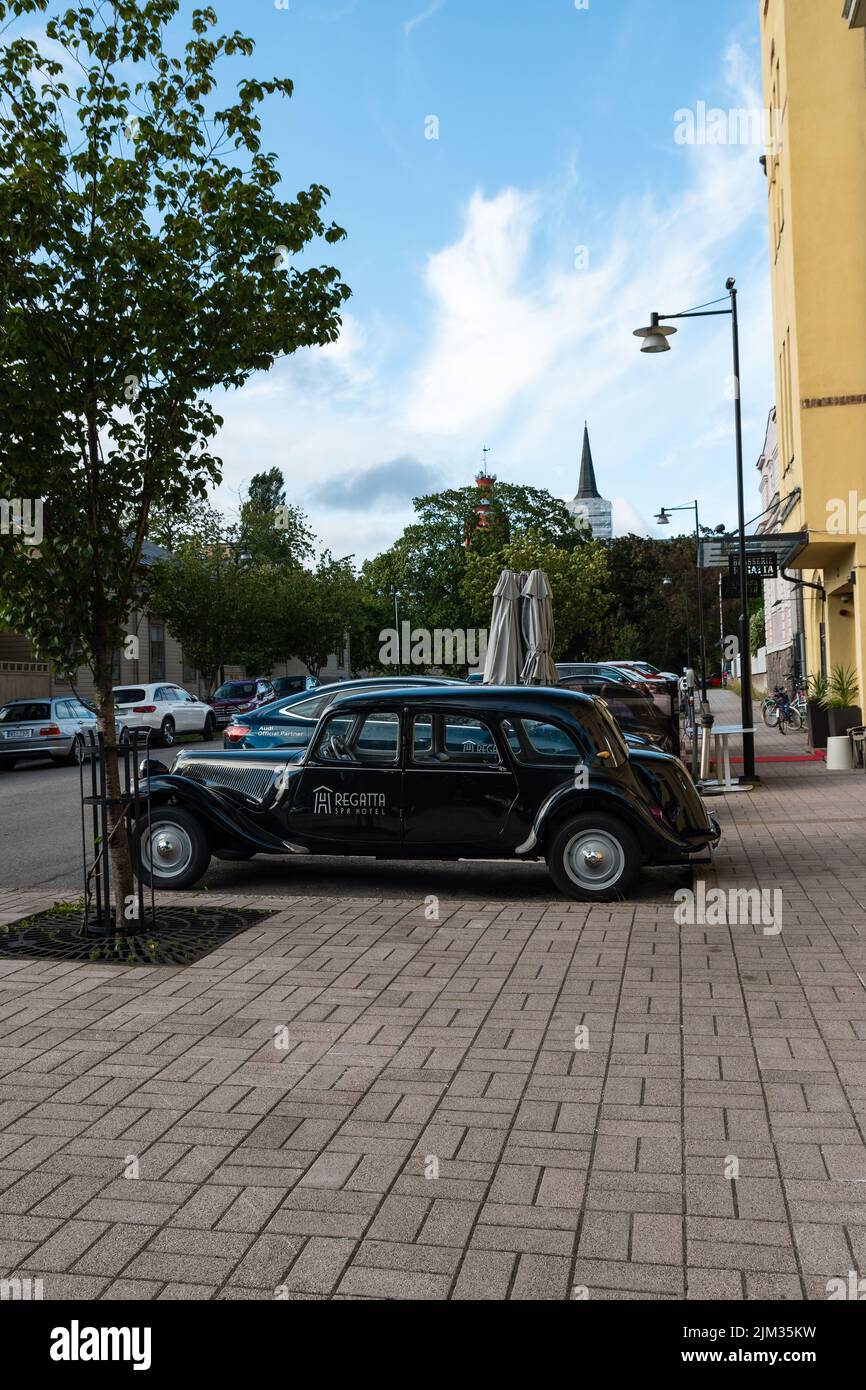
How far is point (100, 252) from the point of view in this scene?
7363mm

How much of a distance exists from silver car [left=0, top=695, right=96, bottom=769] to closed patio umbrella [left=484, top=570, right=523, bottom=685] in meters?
12.1

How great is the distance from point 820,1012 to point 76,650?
489cm

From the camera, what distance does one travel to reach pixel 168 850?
9.48m

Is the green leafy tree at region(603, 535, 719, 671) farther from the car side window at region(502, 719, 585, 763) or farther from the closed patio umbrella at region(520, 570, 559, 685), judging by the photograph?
the car side window at region(502, 719, 585, 763)

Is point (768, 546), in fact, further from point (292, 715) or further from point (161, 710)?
point (161, 710)

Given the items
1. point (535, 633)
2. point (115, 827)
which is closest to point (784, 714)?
point (535, 633)

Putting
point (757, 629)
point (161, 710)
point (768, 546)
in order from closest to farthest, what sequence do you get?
1. point (768, 546)
2. point (161, 710)
3. point (757, 629)

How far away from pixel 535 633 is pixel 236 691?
2702cm

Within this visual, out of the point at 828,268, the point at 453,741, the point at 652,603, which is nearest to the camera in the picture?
the point at 453,741

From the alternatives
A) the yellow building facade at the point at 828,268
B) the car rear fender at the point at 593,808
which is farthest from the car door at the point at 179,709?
the car rear fender at the point at 593,808

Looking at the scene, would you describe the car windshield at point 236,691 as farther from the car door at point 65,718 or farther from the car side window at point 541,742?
the car side window at point 541,742

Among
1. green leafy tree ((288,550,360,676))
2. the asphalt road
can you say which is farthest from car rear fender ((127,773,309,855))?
green leafy tree ((288,550,360,676))

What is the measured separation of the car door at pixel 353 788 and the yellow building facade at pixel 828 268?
12.4 m
